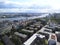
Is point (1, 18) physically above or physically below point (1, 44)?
above

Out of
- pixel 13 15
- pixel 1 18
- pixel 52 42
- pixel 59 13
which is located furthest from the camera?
pixel 59 13

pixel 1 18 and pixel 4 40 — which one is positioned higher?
pixel 1 18

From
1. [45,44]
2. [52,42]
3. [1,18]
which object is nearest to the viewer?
[52,42]

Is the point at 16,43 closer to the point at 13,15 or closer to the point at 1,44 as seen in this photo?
the point at 1,44

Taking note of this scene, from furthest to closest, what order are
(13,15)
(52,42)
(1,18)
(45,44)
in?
(13,15), (1,18), (45,44), (52,42)

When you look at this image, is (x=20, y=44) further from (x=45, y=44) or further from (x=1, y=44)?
(x=45, y=44)

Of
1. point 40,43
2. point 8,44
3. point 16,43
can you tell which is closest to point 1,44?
point 8,44

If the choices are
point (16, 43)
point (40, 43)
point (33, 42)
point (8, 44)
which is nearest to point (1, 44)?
point (8, 44)

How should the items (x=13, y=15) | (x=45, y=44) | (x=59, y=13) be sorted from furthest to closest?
1. (x=59, y=13)
2. (x=13, y=15)
3. (x=45, y=44)

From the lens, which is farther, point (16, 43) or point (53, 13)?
point (53, 13)
